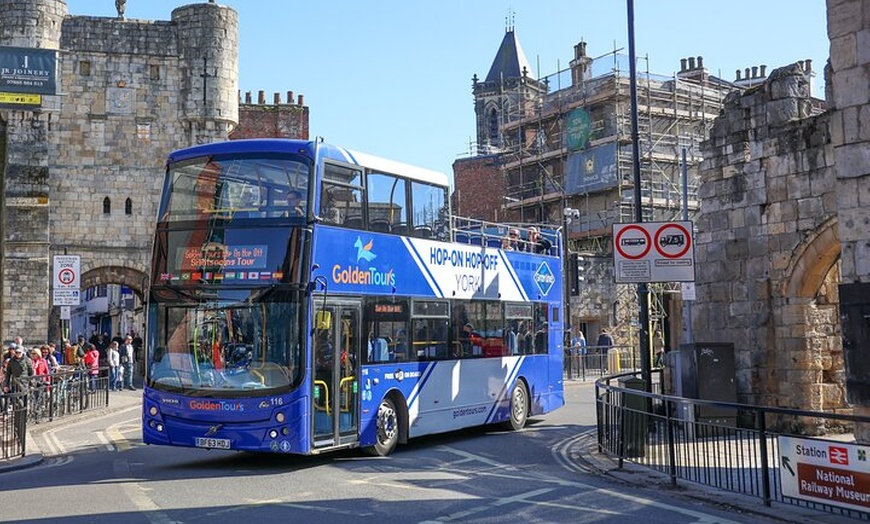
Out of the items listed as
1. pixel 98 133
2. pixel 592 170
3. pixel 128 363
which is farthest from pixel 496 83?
pixel 128 363

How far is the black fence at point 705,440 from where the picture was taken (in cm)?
944

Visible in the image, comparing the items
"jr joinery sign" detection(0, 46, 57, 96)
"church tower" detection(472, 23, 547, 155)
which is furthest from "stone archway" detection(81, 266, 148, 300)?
"church tower" detection(472, 23, 547, 155)

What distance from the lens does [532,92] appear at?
78188 millimetres

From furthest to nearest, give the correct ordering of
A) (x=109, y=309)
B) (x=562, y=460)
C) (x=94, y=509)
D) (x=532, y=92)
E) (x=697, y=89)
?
(x=532, y=92), (x=109, y=309), (x=697, y=89), (x=562, y=460), (x=94, y=509)

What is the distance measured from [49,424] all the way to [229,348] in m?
10.1

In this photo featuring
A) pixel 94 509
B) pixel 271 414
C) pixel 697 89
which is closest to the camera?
pixel 94 509

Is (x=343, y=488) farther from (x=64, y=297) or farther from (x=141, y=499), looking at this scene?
(x=64, y=297)

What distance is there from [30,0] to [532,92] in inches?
1915

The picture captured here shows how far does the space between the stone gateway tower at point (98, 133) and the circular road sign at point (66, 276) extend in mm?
12727

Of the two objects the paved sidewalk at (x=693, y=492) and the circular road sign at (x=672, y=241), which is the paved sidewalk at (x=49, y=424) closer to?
the paved sidewalk at (x=693, y=492)

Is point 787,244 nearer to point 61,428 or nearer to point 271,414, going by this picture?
point 271,414

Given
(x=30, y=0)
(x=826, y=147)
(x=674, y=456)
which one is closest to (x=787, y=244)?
(x=826, y=147)

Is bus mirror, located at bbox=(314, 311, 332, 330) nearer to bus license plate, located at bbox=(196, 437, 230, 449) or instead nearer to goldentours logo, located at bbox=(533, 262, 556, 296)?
bus license plate, located at bbox=(196, 437, 230, 449)

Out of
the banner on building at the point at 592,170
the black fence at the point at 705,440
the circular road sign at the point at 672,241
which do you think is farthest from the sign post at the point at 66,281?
the banner on building at the point at 592,170
